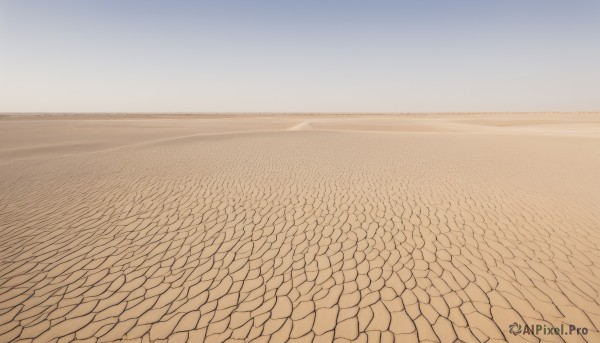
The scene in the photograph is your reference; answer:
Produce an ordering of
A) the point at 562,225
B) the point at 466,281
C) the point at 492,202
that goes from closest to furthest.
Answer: the point at 466,281
the point at 562,225
the point at 492,202

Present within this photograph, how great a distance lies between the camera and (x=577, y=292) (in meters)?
3.72

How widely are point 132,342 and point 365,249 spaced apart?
385cm

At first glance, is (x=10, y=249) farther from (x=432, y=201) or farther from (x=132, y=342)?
(x=432, y=201)

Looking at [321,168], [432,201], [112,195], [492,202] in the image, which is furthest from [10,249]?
[492,202]

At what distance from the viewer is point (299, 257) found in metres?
4.72

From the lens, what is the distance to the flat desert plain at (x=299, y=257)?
3307 mm

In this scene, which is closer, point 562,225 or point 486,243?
point 486,243

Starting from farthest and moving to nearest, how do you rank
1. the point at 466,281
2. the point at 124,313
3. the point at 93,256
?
the point at 93,256
the point at 466,281
the point at 124,313

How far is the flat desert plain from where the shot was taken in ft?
10.8

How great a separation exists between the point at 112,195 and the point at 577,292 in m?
10.8

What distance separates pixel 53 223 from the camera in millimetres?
6055

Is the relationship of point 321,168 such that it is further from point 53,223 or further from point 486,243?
point 53,223

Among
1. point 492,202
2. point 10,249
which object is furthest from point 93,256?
point 492,202

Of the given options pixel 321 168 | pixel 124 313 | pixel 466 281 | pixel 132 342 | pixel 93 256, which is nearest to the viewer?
pixel 132 342
